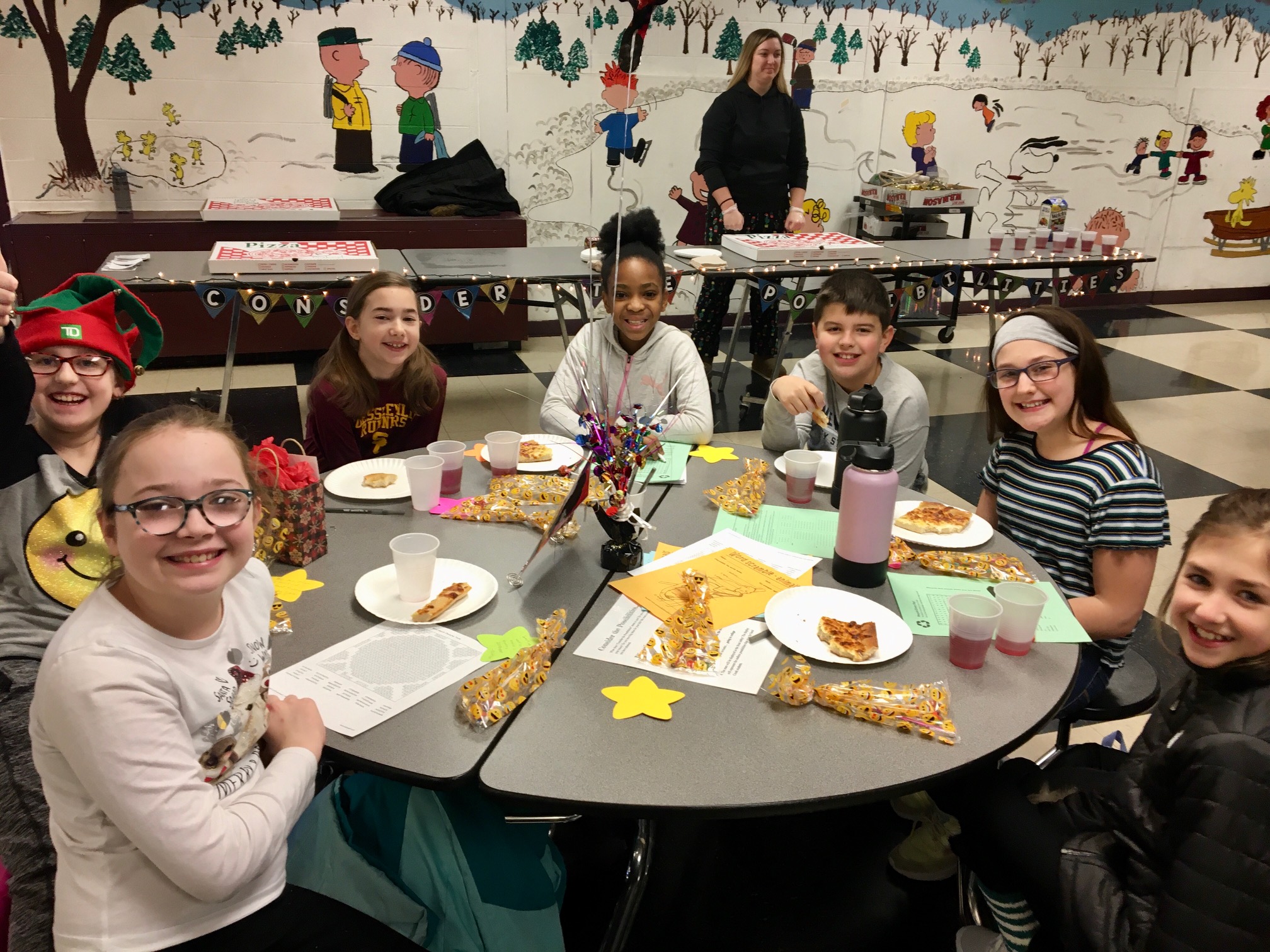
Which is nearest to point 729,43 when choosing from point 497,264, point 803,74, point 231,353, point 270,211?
point 803,74

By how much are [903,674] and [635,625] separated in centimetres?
41

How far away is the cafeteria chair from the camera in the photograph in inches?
63.4

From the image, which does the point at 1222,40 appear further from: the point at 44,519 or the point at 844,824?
the point at 44,519

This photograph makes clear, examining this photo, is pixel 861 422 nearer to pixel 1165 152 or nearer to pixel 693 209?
pixel 693 209

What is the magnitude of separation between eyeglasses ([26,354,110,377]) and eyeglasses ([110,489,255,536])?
2.26 feet

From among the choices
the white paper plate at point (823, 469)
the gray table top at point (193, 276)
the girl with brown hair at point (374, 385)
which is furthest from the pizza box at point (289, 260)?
the white paper plate at point (823, 469)

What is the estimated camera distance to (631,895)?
5.01ft

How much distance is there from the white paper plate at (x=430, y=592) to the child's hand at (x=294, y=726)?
23 centimetres

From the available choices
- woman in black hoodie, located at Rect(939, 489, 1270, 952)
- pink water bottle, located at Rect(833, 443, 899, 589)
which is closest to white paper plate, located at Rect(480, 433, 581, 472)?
pink water bottle, located at Rect(833, 443, 899, 589)

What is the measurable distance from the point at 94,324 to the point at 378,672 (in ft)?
3.02

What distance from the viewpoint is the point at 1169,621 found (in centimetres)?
130

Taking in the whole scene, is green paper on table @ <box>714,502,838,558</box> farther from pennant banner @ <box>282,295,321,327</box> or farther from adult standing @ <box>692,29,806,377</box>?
adult standing @ <box>692,29,806,377</box>

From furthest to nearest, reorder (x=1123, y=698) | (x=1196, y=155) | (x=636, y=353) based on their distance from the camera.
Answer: (x=1196, y=155) < (x=636, y=353) < (x=1123, y=698)

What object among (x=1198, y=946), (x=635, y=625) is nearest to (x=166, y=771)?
(x=635, y=625)
